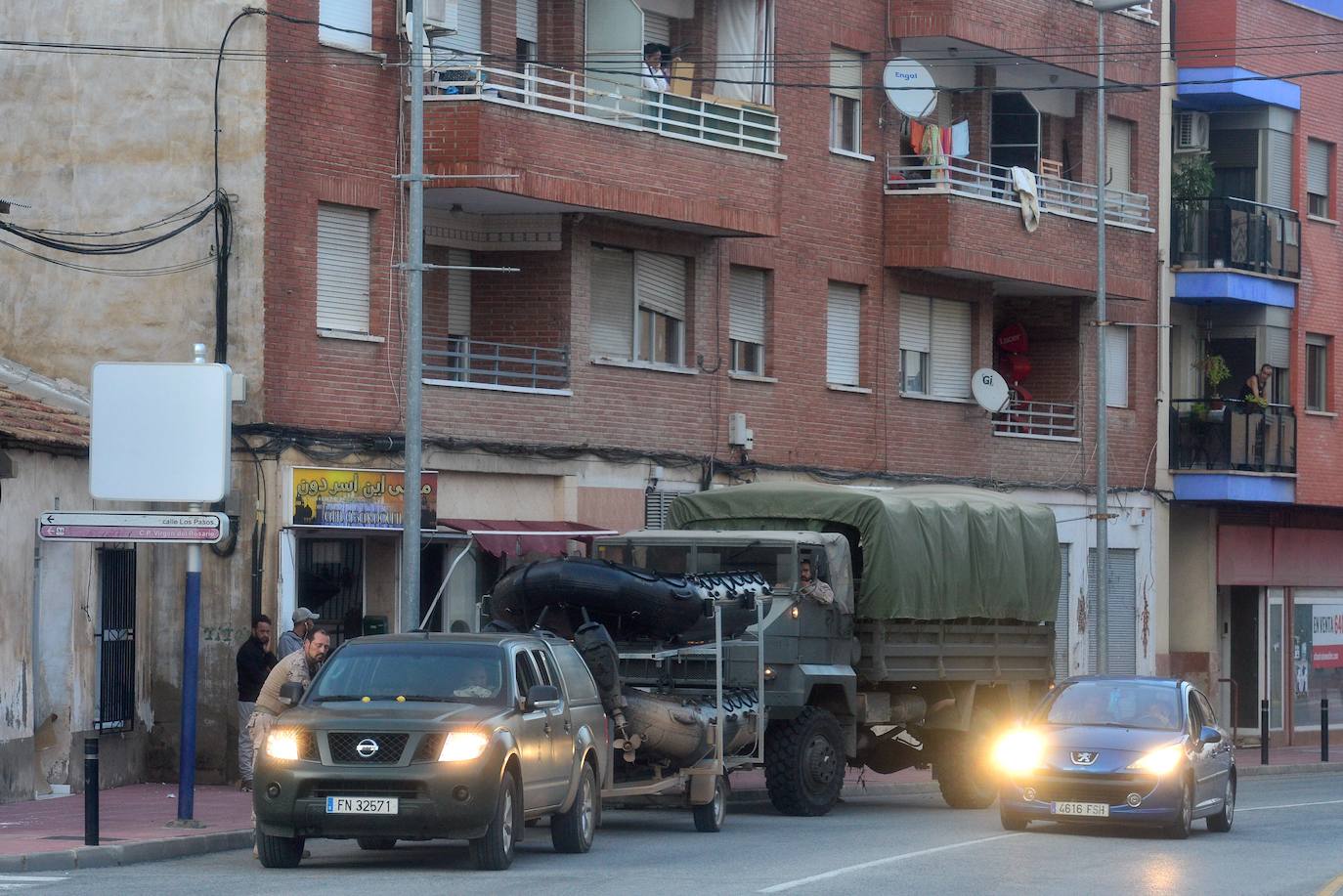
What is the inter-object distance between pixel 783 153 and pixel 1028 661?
918 cm

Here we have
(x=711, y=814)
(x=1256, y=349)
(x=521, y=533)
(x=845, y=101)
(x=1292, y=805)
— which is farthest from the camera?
(x=1256, y=349)

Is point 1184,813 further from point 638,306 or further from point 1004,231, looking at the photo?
point 1004,231

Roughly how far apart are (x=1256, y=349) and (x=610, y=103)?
53.1ft

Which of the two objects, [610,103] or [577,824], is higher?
[610,103]

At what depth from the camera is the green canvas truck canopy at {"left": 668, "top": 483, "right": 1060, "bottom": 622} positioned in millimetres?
22922

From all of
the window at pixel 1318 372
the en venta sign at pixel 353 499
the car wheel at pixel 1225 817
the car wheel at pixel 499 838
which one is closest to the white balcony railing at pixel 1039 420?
the window at pixel 1318 372

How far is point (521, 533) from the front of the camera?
26219 mm

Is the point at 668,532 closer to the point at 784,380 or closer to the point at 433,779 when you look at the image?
the point at 433,779

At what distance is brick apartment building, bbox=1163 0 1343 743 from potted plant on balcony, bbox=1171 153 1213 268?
0.12 ft

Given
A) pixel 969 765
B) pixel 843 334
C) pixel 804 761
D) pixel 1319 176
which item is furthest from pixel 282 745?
pixel 1319 176

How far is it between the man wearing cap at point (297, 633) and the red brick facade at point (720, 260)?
297 cm

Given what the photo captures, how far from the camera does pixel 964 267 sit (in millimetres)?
33531

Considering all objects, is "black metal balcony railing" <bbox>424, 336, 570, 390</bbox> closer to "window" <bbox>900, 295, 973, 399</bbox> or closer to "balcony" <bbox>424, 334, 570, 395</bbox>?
"balcony" <bbox>424, 334, 570, 395</bbox>

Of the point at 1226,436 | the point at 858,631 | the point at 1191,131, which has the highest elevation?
the point at 1191,131
